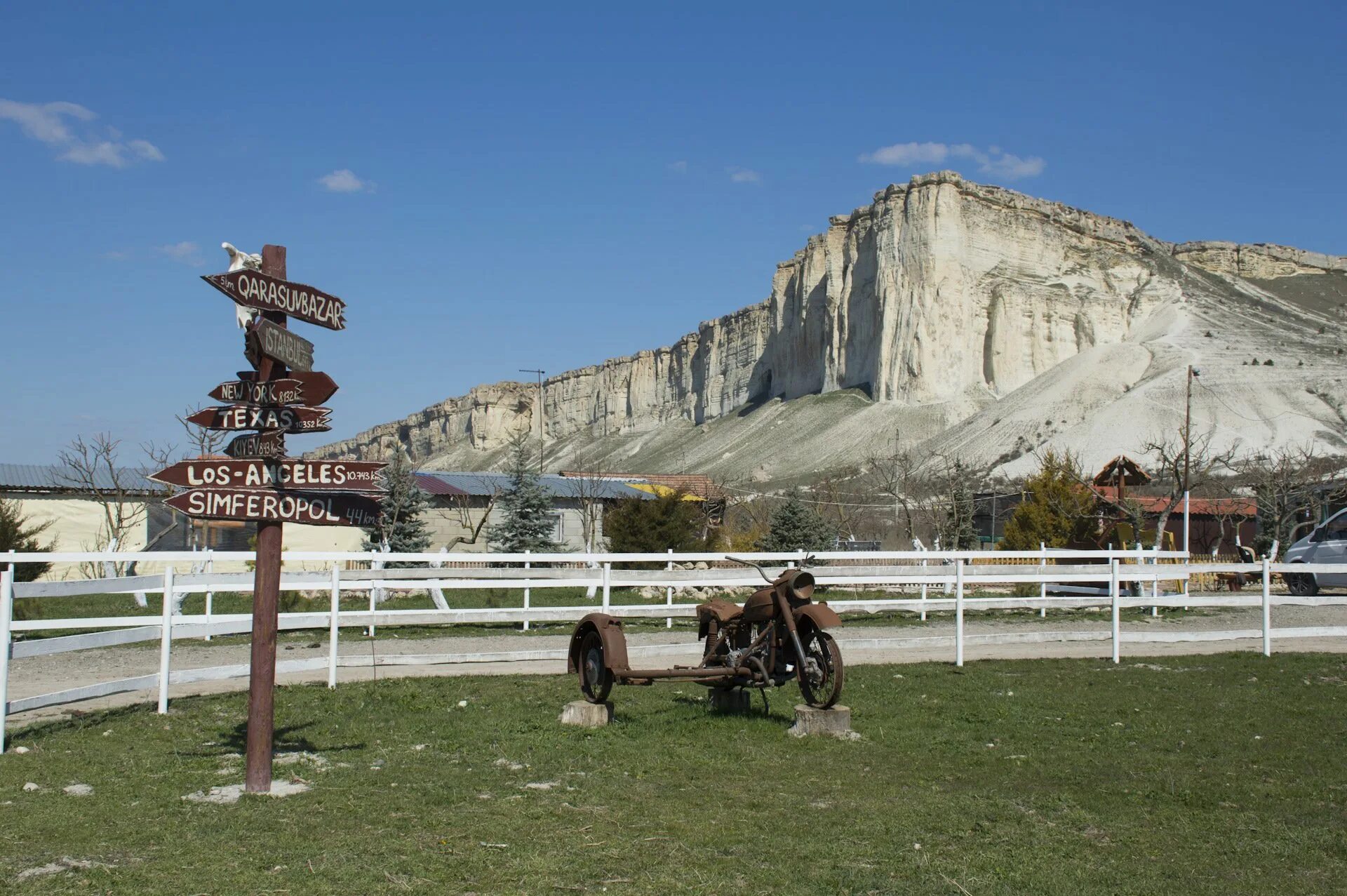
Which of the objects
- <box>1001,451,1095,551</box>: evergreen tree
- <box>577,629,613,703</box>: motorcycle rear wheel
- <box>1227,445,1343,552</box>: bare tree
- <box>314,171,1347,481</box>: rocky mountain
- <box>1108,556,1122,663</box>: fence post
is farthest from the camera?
<box>314,171,1347,481</box>: rocky mountain

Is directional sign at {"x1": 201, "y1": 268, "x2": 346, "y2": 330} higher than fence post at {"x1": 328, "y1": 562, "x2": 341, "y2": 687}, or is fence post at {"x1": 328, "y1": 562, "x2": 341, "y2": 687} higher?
directional sign at {"x1": 201, "y1": 268, "x2": 346, "y2": 330}

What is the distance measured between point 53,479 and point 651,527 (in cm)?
2176

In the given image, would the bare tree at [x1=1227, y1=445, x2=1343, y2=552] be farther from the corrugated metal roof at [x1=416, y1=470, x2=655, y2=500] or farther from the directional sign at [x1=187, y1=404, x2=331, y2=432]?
the directional sign at [x1=187, y1=404, x2=331, y2=432]

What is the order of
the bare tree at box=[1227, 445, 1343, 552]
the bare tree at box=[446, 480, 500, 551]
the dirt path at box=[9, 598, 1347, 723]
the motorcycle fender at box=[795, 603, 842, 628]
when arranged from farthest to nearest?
the bare tree at box=[446, 480, 500, 551] < the bare tree at box=[1227, 445, 1343, 552] < the dirt path at box=[9, 598, 1347, 723] < the motorcycle fender at box=[795, 603, 842, 628]

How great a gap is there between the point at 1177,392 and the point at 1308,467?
2742 centimetres

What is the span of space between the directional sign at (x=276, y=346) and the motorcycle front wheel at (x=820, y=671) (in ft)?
13.3

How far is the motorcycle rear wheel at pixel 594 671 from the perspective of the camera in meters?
9.03

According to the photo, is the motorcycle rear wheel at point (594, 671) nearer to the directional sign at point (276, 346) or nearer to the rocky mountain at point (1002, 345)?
the directional sign at point (276, 346)

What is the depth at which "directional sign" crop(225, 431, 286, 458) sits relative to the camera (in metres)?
7.06

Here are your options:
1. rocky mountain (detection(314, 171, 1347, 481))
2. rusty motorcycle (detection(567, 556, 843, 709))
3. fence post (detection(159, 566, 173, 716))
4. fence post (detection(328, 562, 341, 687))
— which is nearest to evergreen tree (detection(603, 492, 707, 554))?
fence post (detection(328, 562, 341, 687))

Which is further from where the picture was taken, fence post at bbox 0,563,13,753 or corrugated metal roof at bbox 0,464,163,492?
corrugated metal roof at bbox 0,464,163,492

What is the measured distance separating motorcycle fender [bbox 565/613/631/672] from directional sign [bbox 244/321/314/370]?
301 cm

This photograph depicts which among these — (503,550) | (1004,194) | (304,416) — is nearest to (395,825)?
(304,416)

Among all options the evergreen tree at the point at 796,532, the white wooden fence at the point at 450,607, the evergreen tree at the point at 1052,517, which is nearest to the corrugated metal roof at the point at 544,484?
the evergreen tree at the point at 796,532
